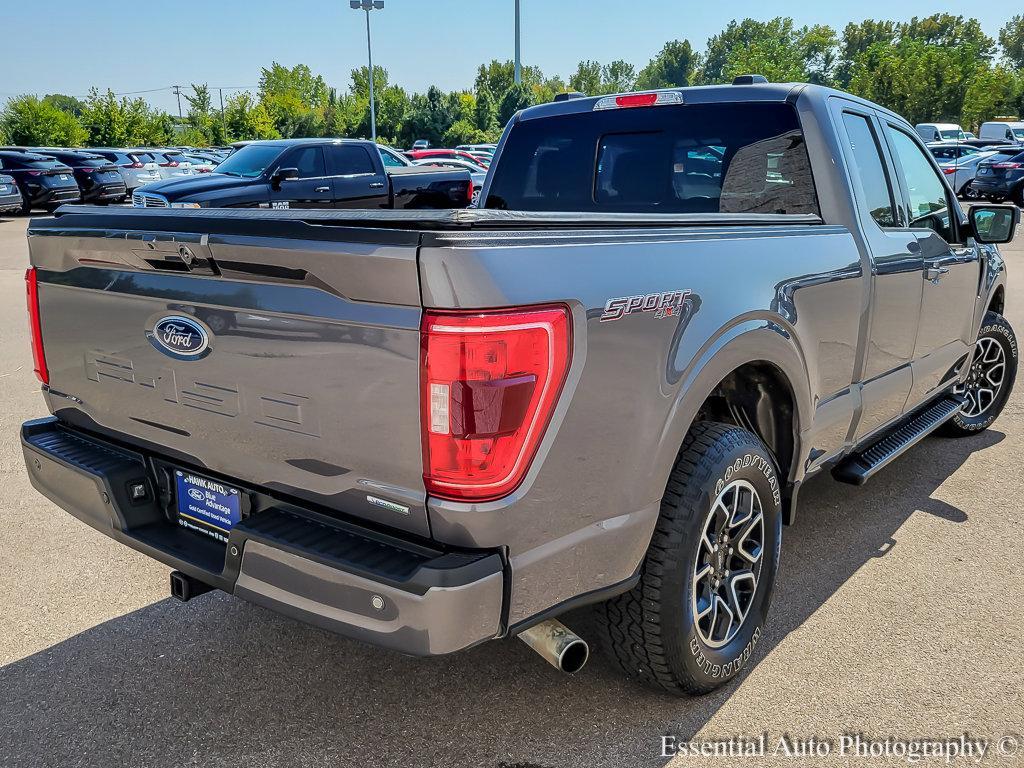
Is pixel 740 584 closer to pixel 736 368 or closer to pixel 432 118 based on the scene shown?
pixel 736 368

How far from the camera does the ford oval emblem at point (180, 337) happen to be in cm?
234

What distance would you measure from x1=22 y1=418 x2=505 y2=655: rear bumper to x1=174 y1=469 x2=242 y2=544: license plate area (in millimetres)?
40

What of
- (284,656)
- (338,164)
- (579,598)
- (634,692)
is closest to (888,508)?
(634,692)

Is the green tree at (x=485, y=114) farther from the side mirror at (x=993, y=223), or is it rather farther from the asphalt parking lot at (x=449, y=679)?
the asphalt parking lot at (x=449, y=679)

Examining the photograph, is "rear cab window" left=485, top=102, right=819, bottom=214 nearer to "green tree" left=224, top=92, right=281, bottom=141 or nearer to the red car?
the red car

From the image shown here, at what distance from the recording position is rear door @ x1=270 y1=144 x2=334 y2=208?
517 inches

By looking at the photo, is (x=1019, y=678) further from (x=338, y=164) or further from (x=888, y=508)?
(x=338, y=164)

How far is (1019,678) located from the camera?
2.90 m

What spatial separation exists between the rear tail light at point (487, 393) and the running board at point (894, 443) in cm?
223

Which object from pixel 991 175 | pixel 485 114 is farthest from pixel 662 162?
pixel 485 114

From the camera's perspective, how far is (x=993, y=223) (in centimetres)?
474

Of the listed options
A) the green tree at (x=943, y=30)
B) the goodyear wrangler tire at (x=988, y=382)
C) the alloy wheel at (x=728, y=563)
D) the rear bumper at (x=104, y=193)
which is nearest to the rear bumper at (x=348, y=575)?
the alloy wheel at (x=728, y=563)

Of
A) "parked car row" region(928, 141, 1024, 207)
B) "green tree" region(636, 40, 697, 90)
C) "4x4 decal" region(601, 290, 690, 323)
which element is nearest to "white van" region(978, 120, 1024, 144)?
"parked car row" region(928, 141, 1024, 207)

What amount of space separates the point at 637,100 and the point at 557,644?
269 cm
